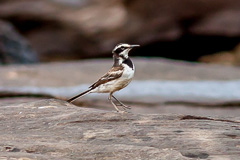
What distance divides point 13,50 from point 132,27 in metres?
5.63

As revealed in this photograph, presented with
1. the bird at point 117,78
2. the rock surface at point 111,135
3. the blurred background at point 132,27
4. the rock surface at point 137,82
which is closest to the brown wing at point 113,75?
the bird at point 117,78

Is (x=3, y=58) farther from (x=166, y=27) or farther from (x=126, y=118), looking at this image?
(x=126, y=118)

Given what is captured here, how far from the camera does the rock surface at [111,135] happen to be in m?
6.68

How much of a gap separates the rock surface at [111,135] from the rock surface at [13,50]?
14.8 meters

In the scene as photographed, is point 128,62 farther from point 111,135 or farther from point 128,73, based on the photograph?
point 111,135

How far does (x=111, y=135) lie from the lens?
7.14 metres

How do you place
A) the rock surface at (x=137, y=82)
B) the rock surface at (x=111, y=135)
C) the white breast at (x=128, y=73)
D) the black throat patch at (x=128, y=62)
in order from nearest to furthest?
the rock surface at (x=111, y=135) < the white breast at (x=128, y=73) < the black throat patch at (x=128, y=62) < the rock surface at (x=137, y=82)

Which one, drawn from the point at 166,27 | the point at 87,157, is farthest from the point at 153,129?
the point at 166,27

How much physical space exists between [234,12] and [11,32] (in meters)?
9.29

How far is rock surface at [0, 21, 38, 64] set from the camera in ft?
74.4

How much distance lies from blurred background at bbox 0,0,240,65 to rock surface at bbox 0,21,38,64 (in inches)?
107

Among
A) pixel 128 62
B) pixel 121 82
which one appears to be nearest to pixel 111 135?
pixel 121 82

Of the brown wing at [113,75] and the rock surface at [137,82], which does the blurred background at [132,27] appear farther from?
the brown wing at [113,75]

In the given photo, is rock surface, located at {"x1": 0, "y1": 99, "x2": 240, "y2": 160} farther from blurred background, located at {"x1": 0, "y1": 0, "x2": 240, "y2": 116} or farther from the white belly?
blurred background, located at {"x1": 0, "y1": 0, "x2": 240, "y2": 116}
